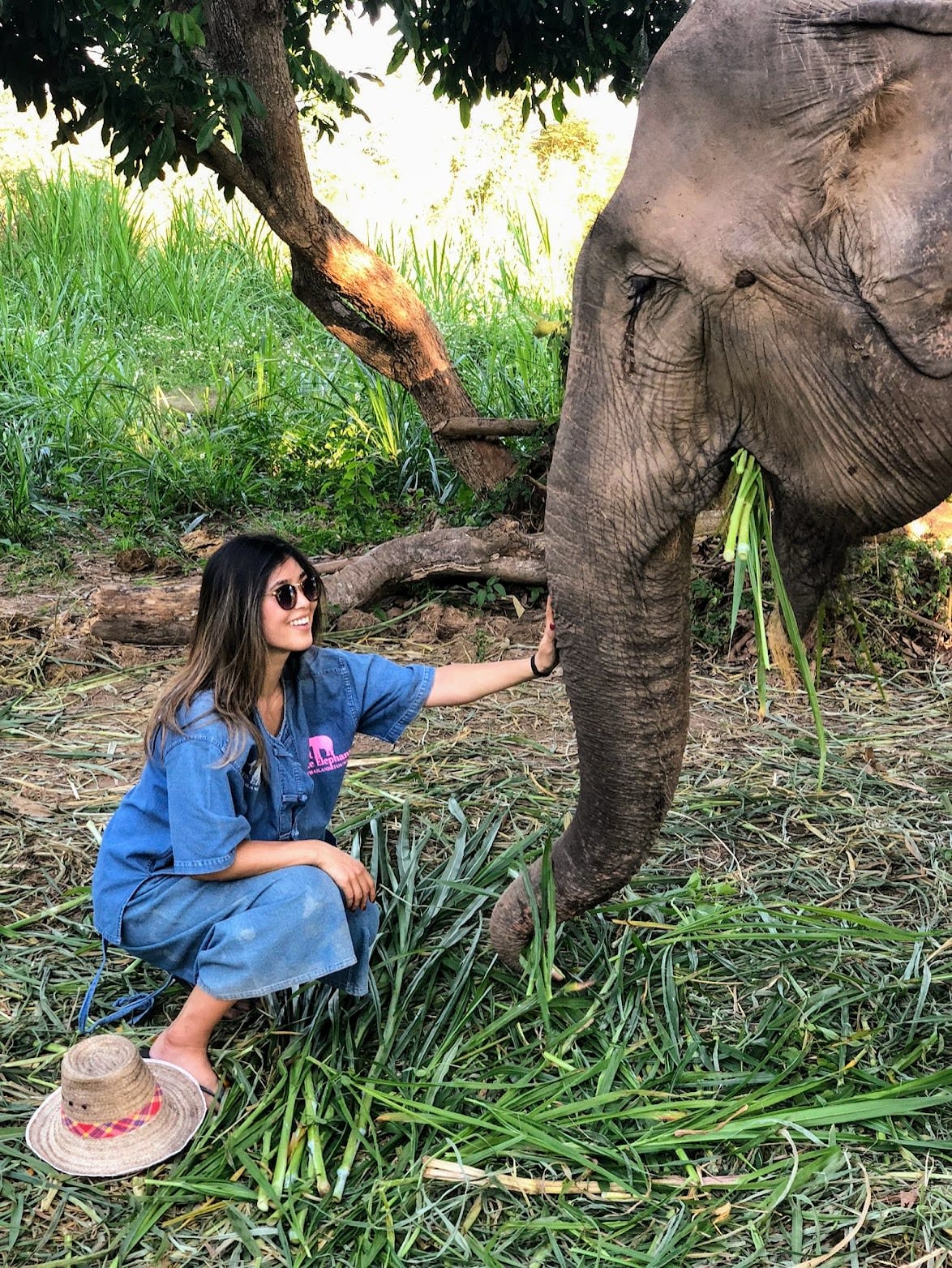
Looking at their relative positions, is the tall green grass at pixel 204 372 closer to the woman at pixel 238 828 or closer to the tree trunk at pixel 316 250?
the tree trunk at pixel 316 250

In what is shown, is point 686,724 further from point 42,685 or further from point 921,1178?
point 42,685

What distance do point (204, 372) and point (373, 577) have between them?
133 inches

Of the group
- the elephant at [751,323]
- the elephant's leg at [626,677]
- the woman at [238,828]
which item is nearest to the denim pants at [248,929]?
the woman at [238,828]

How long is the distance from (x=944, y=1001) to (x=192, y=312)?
724 cm

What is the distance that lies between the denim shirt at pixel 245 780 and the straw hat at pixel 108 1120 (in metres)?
0.34

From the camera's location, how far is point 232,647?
8.61 feet

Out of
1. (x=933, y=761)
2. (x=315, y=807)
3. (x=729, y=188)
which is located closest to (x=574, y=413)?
(x=729, y=188)

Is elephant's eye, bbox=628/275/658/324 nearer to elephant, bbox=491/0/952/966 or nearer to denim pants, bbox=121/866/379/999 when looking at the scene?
elephant, bbox=491/0/952/966

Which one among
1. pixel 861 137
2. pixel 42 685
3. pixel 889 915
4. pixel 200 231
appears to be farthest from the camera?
pixel 200 231

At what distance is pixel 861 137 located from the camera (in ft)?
5.82

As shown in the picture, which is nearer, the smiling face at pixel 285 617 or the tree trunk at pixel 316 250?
the smiling face at pixel 285 617

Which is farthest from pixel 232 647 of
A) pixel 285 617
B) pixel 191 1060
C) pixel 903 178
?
pixel 903 178

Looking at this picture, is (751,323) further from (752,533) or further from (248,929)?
(248,929)

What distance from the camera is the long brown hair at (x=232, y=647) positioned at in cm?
261
